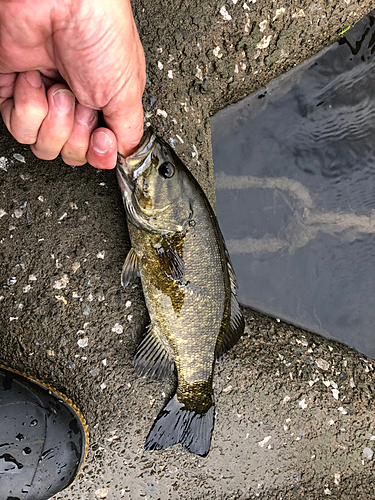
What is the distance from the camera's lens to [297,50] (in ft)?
9.57

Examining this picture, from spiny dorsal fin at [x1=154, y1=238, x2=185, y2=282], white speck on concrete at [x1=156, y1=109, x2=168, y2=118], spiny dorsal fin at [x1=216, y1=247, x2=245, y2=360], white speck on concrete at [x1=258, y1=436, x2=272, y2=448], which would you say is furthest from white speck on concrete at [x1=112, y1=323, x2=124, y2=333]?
white speck on concrete at [x1=156, y1=109, x2=168, y2=118]

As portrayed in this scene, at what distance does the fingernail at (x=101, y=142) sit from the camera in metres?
1.85

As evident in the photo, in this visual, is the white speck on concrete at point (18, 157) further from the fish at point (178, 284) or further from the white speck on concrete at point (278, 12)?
the white speck on concrete at point (278, 12)

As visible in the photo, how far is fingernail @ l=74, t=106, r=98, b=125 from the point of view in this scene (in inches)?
73.1

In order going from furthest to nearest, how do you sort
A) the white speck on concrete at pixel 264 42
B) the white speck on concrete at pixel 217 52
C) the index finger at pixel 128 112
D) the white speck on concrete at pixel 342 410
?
the white speck on concrete at pixel 342 410 → the white speck on concrete at pixel 264 42 → the white speck on concrete at pixel 217 52 → the index finger at pixel 128 112

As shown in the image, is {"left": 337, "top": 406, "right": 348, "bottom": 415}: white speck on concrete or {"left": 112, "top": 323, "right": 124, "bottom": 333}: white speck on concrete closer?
{"left": 112, "top": 323, "right": 124, "bottom": 333}: white speck on concrete

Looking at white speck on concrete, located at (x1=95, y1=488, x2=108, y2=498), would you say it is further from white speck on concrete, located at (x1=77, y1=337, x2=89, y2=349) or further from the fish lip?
the fish lip

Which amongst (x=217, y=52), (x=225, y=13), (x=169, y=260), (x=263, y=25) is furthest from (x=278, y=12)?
(x=169, y=260)

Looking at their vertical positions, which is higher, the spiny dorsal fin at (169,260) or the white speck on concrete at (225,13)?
the white speck on concrete at (225,13)

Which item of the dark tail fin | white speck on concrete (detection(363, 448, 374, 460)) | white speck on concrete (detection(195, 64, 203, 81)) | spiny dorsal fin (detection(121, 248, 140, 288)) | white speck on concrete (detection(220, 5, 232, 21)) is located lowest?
white speck on concrete (detection(363, 448, 374, 460))

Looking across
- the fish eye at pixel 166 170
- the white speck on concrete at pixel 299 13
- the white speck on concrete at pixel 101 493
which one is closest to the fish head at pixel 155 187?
the fish eye at pixel 166 170

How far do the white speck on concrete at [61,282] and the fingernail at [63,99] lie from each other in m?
1.10

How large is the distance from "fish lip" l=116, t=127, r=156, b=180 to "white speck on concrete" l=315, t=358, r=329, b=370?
2018 millimetres

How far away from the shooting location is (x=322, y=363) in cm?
289
